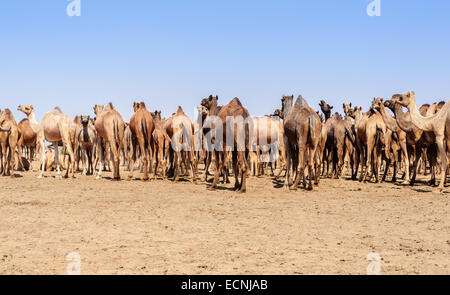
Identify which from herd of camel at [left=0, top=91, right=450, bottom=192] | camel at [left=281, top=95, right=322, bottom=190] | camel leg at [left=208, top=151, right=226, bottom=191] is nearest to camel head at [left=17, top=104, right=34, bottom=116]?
herd of camel at [left=0, top=91, right=450, bottom=192]

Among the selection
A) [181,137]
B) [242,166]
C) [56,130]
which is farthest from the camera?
[56,130]

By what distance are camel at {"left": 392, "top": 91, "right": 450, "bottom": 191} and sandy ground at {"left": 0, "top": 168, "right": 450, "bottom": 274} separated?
63.0 inches

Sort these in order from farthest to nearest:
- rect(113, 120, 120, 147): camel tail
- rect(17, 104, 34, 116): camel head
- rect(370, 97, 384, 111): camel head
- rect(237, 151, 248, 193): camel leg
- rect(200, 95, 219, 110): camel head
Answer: rect(17, 104, 34, 116): camel head < rect(370, 97, 384, 111): camel head < rect(113, 120, 120, 147): camel tail < rect(200, 95, 219, 110): camel head < rect(237, 151, 248, 193): camel leg

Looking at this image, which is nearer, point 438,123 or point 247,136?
point 247,136

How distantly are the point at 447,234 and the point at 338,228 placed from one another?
2.00 meters

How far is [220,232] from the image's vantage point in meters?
8.32

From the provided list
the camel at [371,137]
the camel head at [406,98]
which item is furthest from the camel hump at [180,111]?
the camel head at [406,98]

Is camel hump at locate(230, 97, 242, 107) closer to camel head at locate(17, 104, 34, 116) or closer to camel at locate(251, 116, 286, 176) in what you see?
camel at locate(251, 116, 286, 176)

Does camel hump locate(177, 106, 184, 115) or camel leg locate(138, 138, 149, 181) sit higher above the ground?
camel hump locate(177, 106, 184, 115)

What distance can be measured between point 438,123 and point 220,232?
10.4 meters

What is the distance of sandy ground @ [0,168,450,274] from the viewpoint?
20.1 ft

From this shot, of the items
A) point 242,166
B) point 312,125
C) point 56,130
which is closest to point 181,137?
point 242,166

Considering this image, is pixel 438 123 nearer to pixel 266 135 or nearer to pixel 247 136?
pixel 247 136

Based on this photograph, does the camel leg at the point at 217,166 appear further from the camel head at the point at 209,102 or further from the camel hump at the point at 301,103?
the camel hump at the point at 301,103
